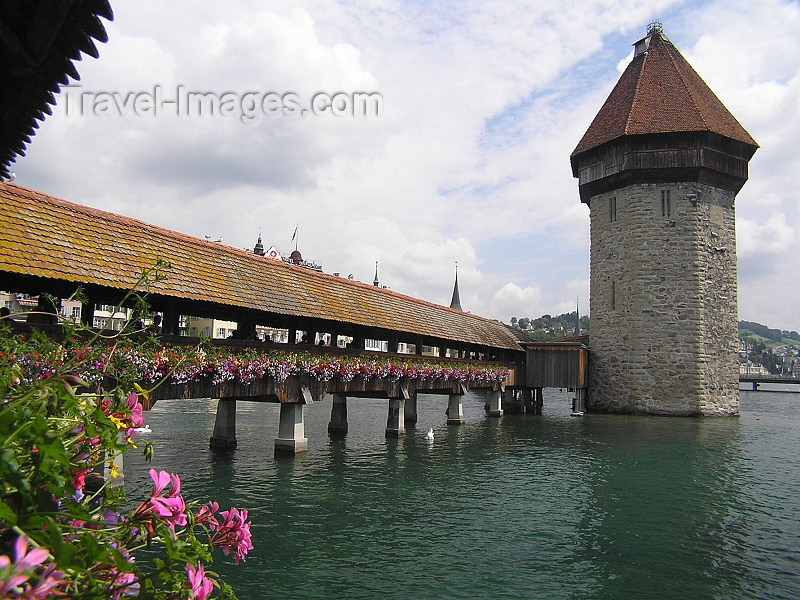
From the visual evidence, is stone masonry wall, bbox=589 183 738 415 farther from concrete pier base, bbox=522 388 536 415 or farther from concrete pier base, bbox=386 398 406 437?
concrete pier base, bbox=386 398 406 437

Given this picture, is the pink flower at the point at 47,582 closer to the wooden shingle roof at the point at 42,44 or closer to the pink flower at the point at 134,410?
the pink flower at the point at 134,410

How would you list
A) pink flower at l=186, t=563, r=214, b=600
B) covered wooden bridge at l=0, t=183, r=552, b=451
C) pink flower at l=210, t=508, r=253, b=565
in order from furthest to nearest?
covered wooden bridge at l=0, t=183, r=552, b=451 → pink flower at l=210, t=508, r=253, b=565 → pink flower at l=186, t=563, r=214, b=600

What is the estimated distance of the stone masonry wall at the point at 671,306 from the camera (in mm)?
24766

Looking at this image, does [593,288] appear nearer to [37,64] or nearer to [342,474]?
[342,474]

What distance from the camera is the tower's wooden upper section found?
2509 centimetres

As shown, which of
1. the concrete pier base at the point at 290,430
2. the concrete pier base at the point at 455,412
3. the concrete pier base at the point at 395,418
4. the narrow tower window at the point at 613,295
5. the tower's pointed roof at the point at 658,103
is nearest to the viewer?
the concrete pier base at the point at 290,430

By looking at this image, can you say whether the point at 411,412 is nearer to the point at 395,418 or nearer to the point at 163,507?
the point at 395,418

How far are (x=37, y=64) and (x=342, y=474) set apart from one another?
1005 centimetres

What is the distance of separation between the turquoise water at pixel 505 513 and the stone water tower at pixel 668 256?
6717 millimetres

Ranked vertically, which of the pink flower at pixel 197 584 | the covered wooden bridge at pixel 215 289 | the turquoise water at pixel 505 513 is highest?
the covered wooden bridge at pixel 215 289

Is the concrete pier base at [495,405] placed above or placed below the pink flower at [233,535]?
below

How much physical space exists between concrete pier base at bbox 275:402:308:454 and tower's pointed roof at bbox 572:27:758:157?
18.5m

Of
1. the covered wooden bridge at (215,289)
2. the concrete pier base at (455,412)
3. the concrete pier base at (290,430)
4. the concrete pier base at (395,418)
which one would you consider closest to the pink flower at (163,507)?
the covered wooden bridge at (215,289)

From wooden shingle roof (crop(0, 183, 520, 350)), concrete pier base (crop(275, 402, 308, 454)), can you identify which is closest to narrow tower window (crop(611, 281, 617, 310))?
wooden shingle roof (crop(0, 183, 520, 350))
